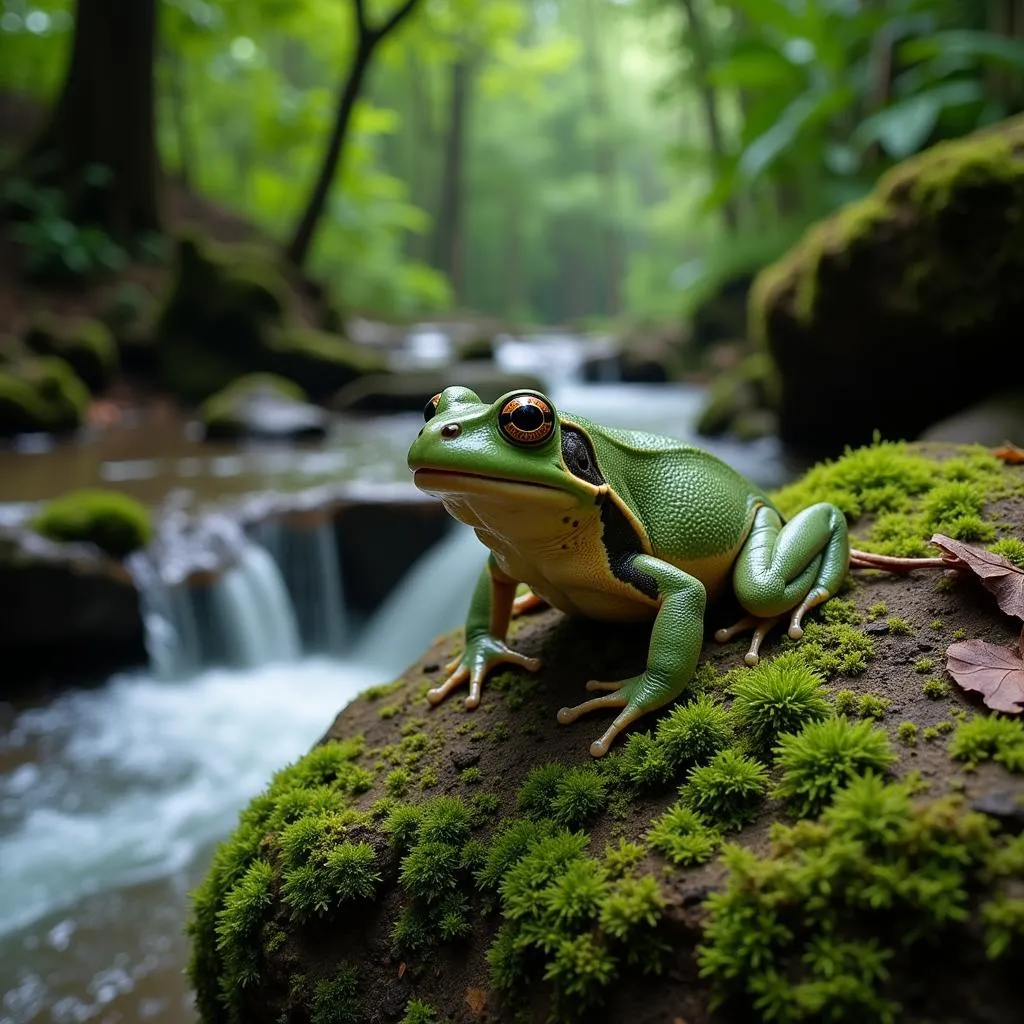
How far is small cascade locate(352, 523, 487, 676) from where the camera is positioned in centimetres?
687

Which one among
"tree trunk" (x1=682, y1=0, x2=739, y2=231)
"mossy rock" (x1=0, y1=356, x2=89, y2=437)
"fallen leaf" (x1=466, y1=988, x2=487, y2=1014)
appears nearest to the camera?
"fallen leaf" (x1=466, y1=988, x2=487, y2=1014)

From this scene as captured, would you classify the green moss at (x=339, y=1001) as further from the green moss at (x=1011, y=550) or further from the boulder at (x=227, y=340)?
the boulder at (x=227, y=340)

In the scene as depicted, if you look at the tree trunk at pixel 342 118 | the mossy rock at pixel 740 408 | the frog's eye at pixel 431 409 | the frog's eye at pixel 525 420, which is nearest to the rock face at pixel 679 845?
the frog's eye at pixel 525 420

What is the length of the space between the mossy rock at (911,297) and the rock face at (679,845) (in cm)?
312

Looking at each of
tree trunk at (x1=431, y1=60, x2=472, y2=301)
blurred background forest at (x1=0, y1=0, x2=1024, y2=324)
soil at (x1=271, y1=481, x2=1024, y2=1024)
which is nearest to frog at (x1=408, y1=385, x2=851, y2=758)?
soil at (x1=271, y1=481, x2=1024, y2=1024)

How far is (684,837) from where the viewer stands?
1882 millimetres

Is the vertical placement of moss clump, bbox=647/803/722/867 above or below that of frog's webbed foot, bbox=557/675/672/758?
below

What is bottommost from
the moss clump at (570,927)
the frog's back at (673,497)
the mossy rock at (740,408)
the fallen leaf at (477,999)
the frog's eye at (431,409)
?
the mossy rock at (740,408)

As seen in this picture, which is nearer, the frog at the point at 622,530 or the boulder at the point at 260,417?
the frog at the point at 622,530

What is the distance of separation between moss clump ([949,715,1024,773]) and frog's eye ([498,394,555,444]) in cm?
122

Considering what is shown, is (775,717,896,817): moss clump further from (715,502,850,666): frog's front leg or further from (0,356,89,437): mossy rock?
(0,356,89,437): mossy rock

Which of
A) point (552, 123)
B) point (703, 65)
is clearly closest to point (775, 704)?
point (703, 65)

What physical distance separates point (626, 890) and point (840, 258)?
5.72 metres

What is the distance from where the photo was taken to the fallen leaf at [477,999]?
1.96m
